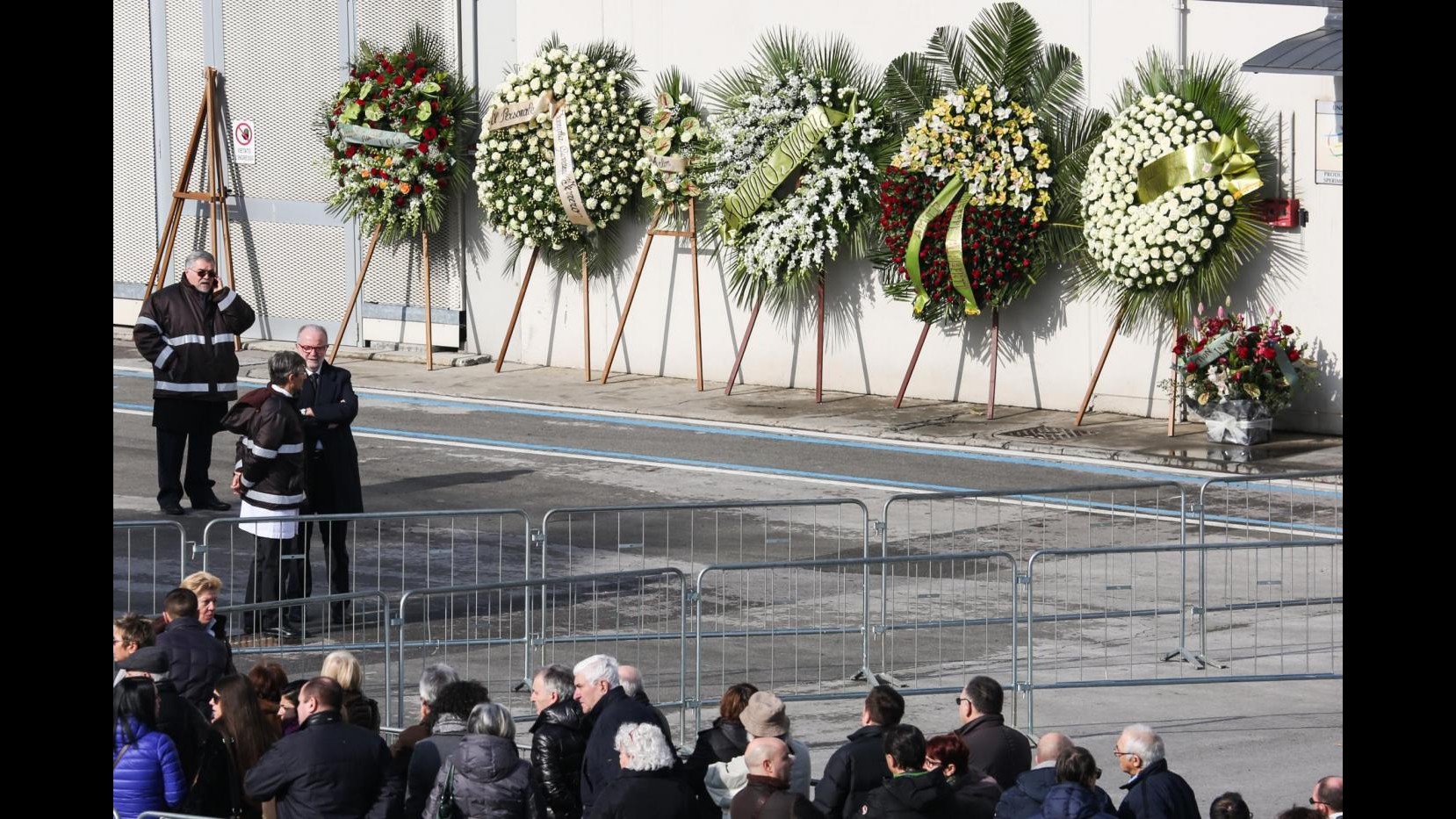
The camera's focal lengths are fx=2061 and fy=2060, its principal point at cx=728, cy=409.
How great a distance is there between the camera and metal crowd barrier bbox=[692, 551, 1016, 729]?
38.3 ft

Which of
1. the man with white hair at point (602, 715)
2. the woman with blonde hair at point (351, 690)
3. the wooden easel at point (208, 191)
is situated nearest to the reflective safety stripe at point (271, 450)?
the woman with blonde hair at point (351, 690)

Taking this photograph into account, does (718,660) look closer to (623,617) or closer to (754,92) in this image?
(623,617)

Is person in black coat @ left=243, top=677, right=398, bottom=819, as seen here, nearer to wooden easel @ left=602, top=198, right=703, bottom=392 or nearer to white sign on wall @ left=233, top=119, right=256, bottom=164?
wooden easel @ left=602, top=198, right=703, bottom=392

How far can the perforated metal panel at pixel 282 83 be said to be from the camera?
1000 inches

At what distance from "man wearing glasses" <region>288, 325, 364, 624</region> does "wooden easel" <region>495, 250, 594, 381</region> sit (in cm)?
992

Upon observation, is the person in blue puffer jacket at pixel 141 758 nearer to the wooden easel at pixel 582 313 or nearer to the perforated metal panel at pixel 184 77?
the wooden easel at pixel 582 313

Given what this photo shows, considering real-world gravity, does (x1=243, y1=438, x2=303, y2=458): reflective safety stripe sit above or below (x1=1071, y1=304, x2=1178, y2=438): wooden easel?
below

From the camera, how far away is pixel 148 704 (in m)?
7.61

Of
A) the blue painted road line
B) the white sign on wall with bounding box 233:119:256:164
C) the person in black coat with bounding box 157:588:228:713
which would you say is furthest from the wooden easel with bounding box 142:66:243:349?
the person in black coat with bounding box 157:588:228:713

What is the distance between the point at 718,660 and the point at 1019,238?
9.32 meters

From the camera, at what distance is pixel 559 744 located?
825 centimetres

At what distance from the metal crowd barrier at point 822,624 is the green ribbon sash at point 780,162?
25.5 ft

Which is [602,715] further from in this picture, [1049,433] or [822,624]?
[1049,433]

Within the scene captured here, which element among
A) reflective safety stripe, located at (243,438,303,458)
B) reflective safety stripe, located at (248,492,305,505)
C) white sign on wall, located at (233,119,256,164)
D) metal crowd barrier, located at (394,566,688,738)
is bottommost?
metal crowd barrier, located at (394,566,688,738)
